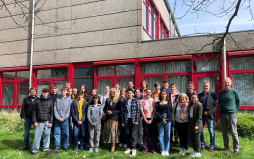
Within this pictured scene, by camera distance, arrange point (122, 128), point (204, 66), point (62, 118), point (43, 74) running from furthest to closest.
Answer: point (43, 74) → point (204, 66) → point (122, 128) → point (62, 118)

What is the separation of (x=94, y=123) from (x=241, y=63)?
6569 millimetres

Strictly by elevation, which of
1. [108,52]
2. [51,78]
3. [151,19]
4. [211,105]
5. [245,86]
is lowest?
[211,105]

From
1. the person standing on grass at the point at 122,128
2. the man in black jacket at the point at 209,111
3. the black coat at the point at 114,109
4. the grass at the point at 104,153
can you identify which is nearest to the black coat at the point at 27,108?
the grass at the point at 104,153

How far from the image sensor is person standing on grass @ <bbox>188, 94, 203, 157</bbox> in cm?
548

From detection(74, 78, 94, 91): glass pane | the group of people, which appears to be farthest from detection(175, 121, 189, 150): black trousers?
detection(74, 78, 94, 91): glass pane

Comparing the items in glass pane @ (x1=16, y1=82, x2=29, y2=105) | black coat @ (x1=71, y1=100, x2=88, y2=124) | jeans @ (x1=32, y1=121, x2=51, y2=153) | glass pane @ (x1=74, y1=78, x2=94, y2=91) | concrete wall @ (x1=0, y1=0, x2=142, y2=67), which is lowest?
jeans @ (x1=32, y1=121, x2=51, y2=153)

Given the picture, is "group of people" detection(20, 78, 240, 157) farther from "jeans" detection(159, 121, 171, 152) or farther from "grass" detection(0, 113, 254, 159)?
"grass" detection(0, 113, 254, 159)

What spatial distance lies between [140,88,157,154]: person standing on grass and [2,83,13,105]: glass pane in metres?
10.5

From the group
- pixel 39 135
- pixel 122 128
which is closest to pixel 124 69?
pixel 122 128

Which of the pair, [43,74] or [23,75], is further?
[23,75]

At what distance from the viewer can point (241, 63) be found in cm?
882

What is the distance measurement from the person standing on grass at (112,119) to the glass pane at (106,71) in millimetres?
4358

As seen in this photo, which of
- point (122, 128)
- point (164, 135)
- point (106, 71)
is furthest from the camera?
point (106, 71)

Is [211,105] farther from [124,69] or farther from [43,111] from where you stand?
[124,69]
